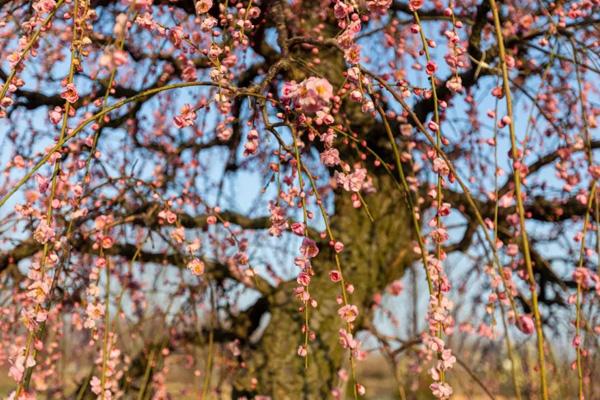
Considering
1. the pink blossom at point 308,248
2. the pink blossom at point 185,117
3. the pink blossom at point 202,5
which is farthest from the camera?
the pink blossom at point 202,5

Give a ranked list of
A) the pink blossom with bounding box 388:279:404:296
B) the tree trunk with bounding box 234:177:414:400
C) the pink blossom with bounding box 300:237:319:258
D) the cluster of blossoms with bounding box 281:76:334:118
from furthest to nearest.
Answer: the pink blossom with bounding box 388:279:404:296
the tree trunk with bounding box 234:177:414:400
the pink blossom with bounding box 300:237:319:258
the cluster of blossoms with bounding box 281:76:334:118

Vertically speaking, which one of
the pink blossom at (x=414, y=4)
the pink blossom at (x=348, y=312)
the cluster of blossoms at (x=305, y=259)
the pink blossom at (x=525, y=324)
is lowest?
the pink blossom at (x=525, y=324)

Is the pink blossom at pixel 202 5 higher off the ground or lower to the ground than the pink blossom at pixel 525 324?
higher

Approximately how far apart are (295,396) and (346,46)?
179 centimetres

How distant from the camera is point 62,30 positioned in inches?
124

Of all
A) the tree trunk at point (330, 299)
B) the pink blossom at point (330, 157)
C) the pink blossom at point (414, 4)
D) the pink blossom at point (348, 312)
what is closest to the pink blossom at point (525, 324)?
the pink blossom at point (348, 312)

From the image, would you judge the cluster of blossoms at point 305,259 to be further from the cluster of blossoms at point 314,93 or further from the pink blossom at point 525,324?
the pink blossom at point 525,324

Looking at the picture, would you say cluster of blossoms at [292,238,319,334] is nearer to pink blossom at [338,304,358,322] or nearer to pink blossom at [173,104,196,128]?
pink blossom at [338,304,358,322]

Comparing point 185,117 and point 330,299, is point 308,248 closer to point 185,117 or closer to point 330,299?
point 185,117

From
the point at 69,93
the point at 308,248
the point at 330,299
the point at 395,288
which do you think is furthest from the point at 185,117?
the point at 395,288

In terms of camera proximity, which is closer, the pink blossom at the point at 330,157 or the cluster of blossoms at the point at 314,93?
the cluster of blossoms at the point at 314,93

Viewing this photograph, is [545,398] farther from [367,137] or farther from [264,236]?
[264,236]

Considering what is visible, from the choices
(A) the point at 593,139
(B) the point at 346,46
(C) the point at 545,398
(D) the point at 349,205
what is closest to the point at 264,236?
(D) the point at 349,205

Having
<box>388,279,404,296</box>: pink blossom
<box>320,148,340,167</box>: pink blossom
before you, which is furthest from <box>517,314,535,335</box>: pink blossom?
<box>388,279,404,296</box>: pink blossom
